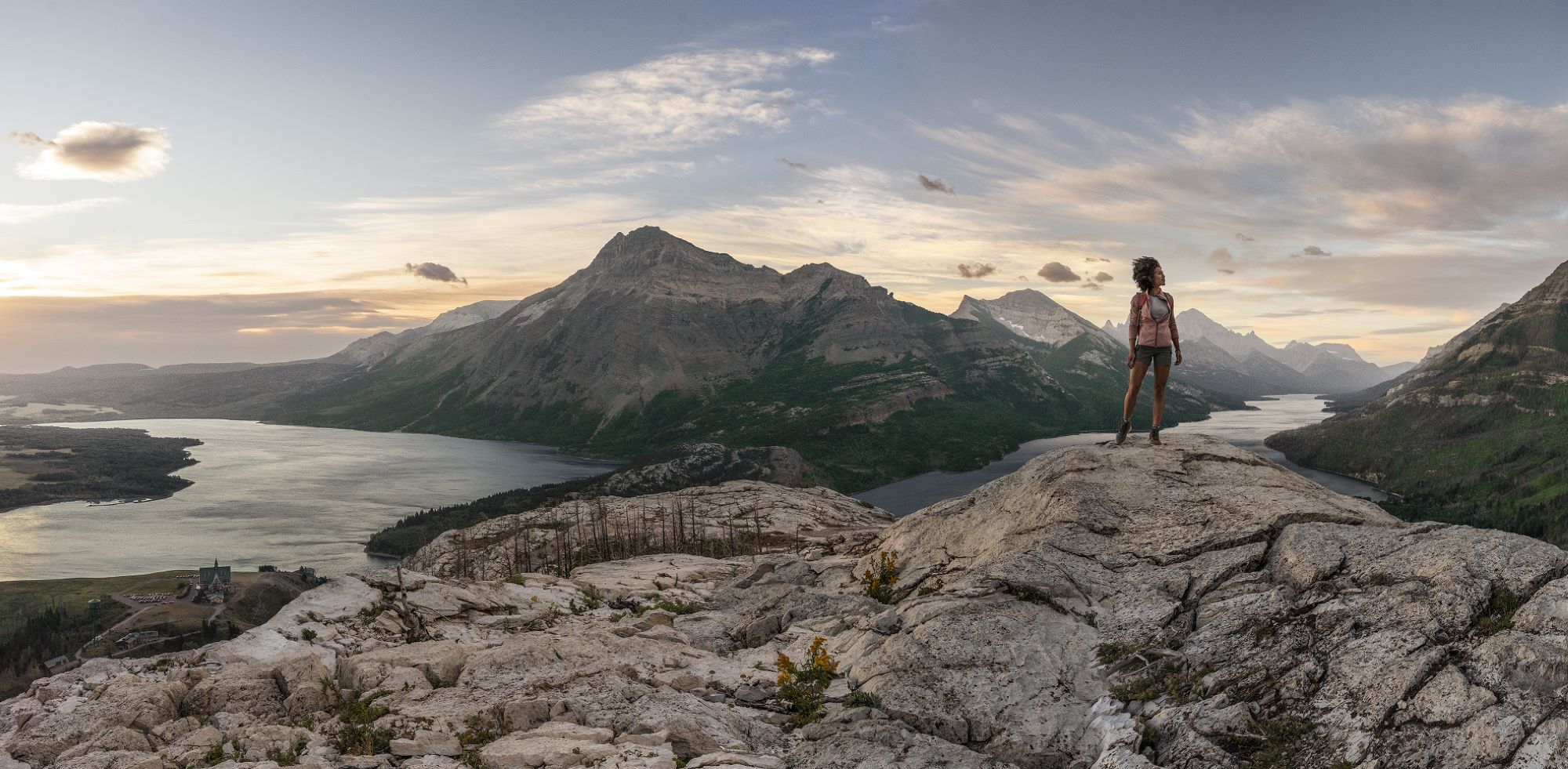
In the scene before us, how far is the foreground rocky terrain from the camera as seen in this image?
11562mm

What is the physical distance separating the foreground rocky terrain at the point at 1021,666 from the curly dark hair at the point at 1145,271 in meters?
5.52

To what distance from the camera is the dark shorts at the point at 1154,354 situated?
68.3ft

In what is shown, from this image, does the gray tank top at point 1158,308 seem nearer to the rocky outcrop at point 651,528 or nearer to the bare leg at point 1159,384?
the bare leg at point 1159,384

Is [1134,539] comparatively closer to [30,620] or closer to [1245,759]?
[1245,759]

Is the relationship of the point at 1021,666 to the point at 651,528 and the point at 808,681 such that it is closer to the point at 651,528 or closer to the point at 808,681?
the point at 808,681

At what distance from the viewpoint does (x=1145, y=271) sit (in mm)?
20828

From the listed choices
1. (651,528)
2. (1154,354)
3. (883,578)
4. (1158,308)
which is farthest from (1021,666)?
(651,528)

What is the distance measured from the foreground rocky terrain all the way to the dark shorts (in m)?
3.40

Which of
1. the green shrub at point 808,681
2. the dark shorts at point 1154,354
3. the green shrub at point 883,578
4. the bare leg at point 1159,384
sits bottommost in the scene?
the green shrub at point 808,681


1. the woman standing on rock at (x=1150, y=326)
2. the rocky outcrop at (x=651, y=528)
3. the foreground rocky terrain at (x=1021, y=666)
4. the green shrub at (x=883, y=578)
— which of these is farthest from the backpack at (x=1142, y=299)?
the rocky outcrop at (x=651, y=528)

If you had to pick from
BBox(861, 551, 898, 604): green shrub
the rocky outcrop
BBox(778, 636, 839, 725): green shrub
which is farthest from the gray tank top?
the rocky outcrop

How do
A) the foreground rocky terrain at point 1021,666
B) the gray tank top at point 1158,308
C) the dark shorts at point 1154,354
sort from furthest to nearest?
1. the dark shorts at point 1154,354
2. the gray tank top at point 1158,308
3. the foreground rocky terrain at point 1021,666

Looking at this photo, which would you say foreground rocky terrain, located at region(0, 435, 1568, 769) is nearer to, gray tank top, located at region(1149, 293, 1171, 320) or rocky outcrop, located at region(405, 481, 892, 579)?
gray tank top, located at region(1149, 293, 1171, 320)

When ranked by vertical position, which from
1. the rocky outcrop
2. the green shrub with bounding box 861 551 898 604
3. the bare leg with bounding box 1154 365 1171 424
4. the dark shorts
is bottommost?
the rocky outcrop
